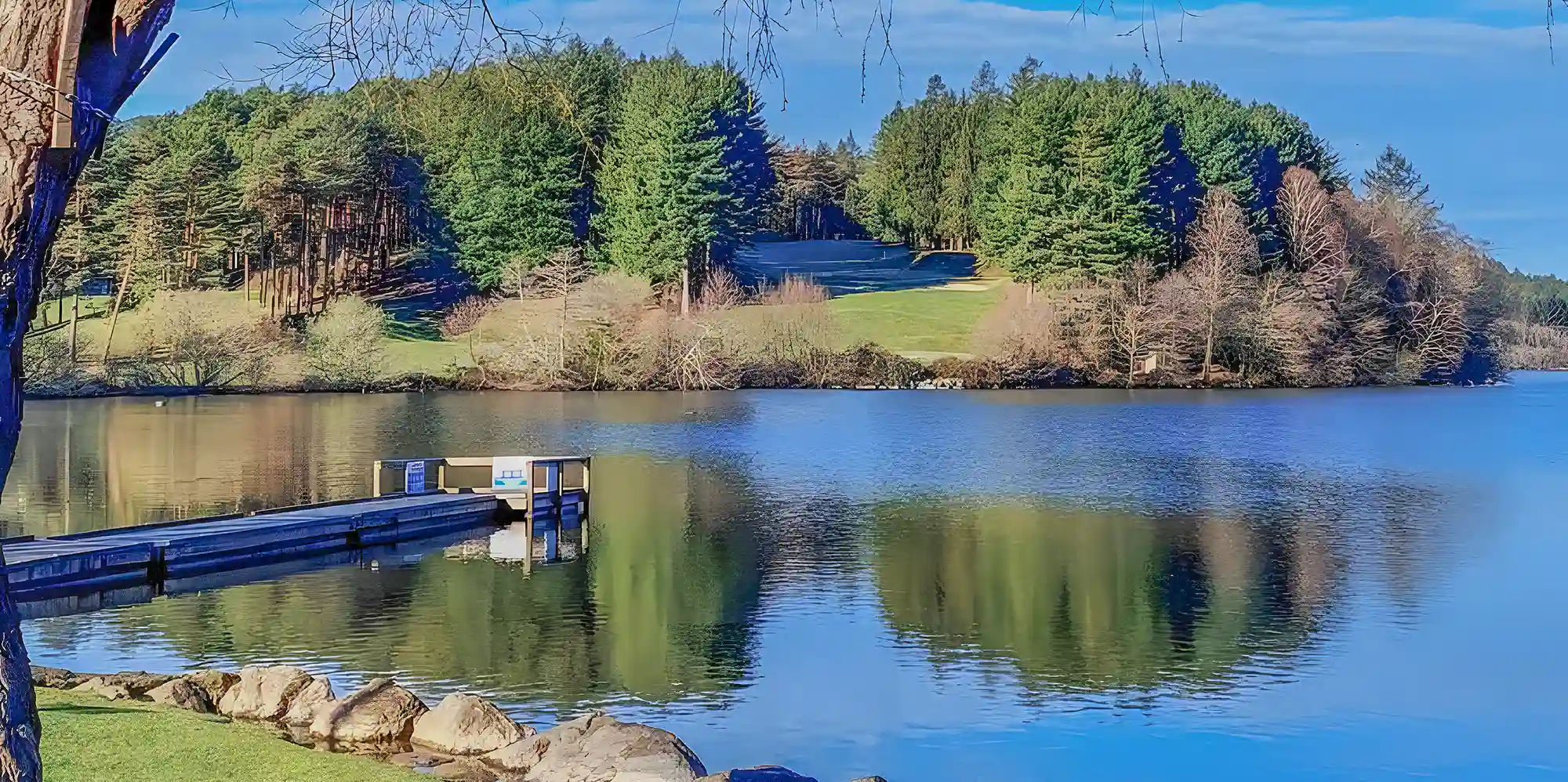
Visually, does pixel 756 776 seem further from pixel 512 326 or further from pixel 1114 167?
pixel 1114 167

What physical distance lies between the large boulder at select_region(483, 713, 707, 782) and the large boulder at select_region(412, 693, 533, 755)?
0.19 meters

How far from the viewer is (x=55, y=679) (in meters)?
12.0

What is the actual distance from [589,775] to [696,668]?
5.78 meters

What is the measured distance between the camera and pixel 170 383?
209ft

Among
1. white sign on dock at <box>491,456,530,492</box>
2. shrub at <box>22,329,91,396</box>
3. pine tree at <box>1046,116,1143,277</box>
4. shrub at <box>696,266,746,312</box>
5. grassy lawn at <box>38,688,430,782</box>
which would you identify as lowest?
grassy lawn at <box>38,688,430,782</box>

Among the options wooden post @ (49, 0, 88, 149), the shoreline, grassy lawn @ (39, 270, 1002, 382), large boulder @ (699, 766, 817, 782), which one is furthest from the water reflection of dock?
grassy lawn @ (39, 270, 1002, 382)

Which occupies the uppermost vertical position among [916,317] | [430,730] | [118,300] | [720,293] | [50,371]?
[720,293]

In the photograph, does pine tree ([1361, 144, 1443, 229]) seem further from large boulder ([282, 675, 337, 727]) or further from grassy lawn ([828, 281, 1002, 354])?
large boulder ([282, 675, 337, 727])

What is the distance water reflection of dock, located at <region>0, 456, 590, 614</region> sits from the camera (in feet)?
59.7

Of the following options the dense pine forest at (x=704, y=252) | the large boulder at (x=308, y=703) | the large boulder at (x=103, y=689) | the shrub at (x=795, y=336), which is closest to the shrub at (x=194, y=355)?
the dense pine forest at (x=704, y=252)

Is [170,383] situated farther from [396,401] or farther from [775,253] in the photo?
[775,253]

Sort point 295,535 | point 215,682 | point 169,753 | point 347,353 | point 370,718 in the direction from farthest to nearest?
point 347,353, point 295,535, point 215,682, point 370,718, point 169,753

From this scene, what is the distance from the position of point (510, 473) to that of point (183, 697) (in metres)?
16.6

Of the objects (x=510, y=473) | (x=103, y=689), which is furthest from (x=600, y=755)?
(x=510, y=473)
